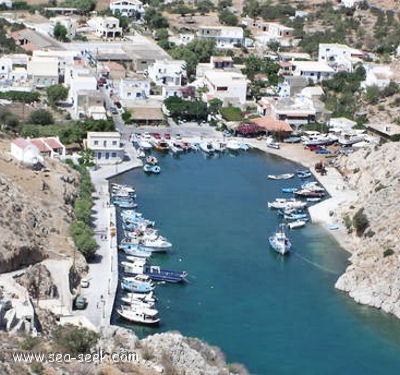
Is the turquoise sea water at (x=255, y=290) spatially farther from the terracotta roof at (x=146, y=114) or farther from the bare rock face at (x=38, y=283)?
the terracotta roof at (x=146, y=114)

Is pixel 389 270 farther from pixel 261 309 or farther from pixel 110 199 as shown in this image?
pixel 110 199

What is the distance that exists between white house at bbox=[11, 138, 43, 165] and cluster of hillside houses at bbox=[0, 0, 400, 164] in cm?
1030

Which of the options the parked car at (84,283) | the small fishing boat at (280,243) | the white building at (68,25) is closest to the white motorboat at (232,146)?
the small fishing boat at (280,243)

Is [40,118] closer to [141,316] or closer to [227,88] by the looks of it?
[227,88]

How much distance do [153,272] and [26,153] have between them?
7.35 meters

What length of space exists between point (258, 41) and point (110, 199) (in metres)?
28.4

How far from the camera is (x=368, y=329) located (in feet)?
87.9

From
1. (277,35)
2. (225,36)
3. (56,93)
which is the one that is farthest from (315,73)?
(56,93)

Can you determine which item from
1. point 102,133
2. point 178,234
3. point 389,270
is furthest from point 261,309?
point 102,133

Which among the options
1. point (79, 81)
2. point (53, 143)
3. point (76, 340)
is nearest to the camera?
point (76, 340)

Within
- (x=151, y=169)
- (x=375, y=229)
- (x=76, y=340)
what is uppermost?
(x=76, y=340)

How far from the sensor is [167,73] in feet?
177

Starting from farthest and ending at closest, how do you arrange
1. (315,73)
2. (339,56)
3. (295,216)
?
(339,56), (315,73), (295,216)

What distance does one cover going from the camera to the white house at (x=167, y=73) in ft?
176
